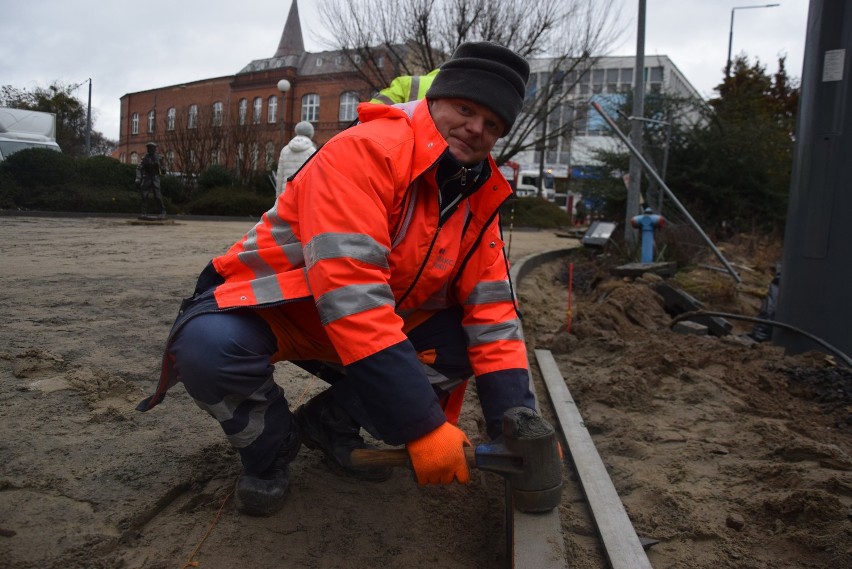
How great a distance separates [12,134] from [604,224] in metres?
15.2

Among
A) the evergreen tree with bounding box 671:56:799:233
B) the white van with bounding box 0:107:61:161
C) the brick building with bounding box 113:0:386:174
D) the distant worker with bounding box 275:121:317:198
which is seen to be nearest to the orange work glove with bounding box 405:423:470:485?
the distant worker with bounding box 275:121:317:198

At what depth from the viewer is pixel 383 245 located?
2.03 meters

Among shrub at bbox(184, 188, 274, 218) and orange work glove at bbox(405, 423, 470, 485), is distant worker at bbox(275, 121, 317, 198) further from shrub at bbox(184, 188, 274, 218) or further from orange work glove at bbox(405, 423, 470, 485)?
shrub at bbox(184, 188, 274, 218)

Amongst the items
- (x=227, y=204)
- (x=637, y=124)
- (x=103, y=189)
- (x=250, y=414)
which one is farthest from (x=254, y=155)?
(x=250, y=414)

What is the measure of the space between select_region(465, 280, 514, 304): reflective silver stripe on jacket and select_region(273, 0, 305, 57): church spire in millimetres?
52949

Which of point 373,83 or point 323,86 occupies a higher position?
point 323,86

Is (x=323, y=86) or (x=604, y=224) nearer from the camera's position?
(x=604, y=224)

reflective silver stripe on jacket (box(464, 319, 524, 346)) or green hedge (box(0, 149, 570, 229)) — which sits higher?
green hedge (box(0, 149, 570, 229))

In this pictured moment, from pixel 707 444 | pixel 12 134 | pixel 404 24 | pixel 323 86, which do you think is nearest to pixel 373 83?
pixel 404 24

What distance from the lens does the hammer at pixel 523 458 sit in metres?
1.99

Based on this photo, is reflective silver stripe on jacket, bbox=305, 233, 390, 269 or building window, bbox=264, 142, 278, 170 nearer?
reflective silver stripe on jacket, bbox=305, 233, 390, 269

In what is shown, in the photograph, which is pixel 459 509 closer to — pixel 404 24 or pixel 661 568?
pixel 661 568

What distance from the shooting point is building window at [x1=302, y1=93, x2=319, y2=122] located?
45031mm

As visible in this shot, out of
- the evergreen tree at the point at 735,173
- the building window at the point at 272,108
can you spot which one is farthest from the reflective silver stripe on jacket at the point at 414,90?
the building window at the point at 272,108
